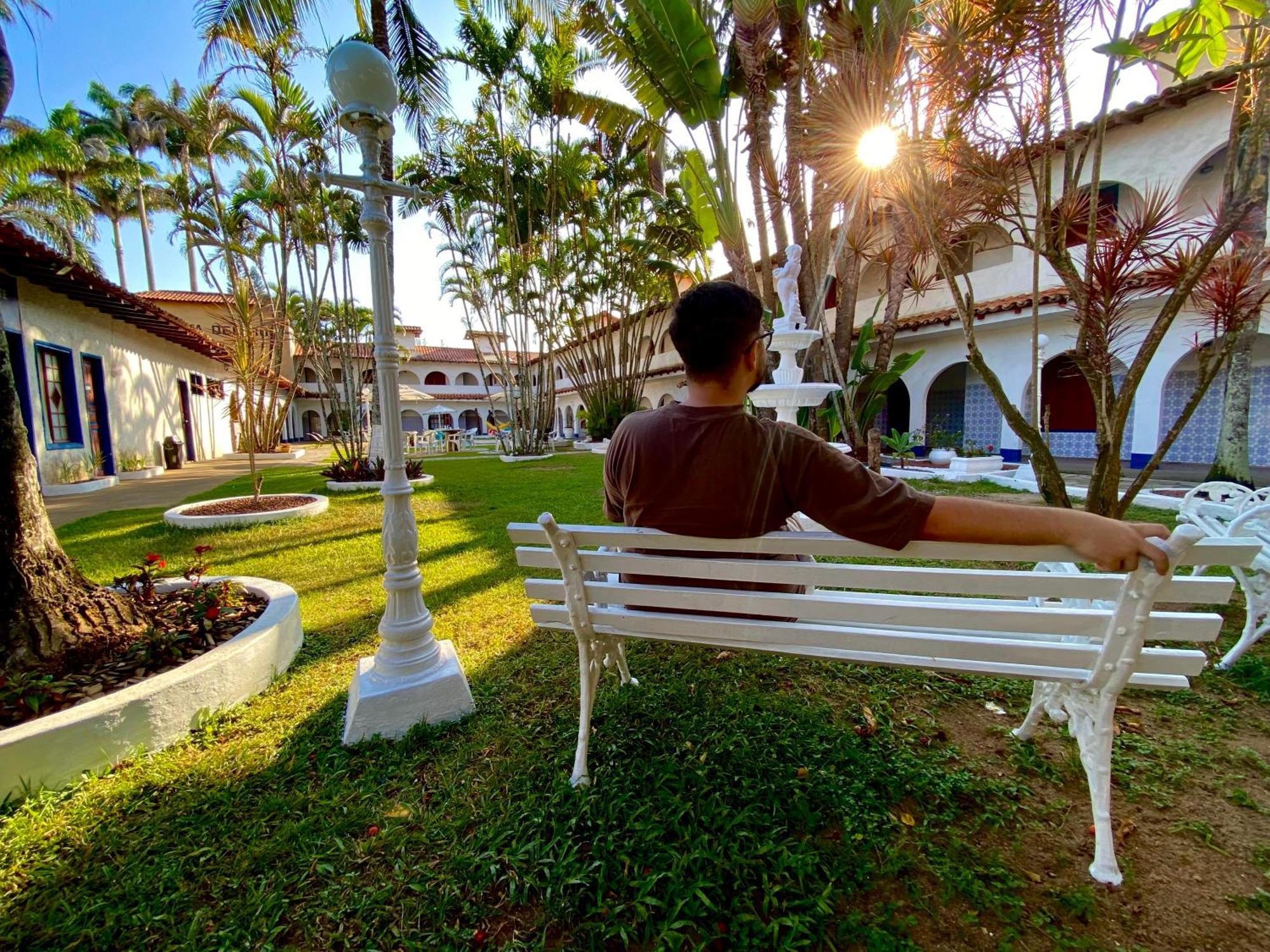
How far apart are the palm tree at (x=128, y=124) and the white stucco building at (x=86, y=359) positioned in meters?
9.92

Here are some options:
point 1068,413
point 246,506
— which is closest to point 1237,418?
point 1068,413

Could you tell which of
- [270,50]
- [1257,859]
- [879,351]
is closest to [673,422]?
[1257,859]

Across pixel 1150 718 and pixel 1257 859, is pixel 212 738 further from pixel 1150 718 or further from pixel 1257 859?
pixel 1150 718

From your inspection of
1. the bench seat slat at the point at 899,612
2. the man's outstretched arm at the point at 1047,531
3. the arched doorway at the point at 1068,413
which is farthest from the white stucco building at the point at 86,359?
the arched doorway at the point at 1068,413

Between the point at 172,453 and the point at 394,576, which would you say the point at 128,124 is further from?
the point at 394,576

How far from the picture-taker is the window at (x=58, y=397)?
9.02m

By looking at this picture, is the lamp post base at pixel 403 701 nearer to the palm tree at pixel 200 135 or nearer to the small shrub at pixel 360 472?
the small shrub at pixel 360 472

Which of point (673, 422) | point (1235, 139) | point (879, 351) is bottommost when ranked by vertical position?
point (673, 422)

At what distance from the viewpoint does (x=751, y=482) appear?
62.7 inches

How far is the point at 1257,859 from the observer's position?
1533 millimetres

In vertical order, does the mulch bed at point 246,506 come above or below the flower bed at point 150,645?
above

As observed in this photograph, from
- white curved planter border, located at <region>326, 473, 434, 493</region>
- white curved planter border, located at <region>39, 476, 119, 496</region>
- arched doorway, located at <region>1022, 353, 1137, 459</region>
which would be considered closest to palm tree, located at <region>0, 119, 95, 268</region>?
white curved planter border, located at <region>39, 476, 119, 496</region>

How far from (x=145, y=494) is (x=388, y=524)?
989 cm

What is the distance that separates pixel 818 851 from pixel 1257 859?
1284 mm
